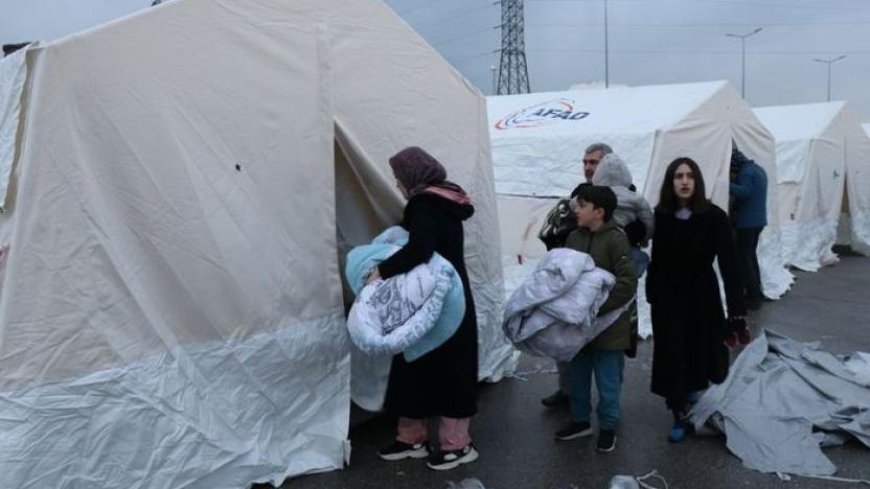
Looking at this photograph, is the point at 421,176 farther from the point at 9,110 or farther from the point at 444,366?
the point at 9,110

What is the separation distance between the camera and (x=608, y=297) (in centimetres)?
386

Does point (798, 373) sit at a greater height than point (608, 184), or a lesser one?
lesser

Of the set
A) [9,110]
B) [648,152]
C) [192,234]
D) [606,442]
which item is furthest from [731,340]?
[9,110]

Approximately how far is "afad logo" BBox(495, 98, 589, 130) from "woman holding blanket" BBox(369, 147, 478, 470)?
5.34 metres

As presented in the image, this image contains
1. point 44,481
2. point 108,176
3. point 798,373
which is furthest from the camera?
point 798,373

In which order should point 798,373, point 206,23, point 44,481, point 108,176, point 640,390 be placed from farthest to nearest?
point 640,390
point 798,373
point 206,23
point 108,176
point 44,481

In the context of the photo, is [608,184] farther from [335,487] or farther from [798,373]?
[335,487]

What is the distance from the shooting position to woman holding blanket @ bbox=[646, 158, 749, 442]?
4.03 metres

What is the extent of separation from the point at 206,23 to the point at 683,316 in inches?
115

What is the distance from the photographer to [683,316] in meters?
4.08

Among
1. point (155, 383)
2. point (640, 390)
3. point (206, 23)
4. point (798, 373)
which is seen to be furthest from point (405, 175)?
point (798, 373)

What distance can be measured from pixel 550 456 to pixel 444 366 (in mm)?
832

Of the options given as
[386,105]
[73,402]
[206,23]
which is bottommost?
[73,402]

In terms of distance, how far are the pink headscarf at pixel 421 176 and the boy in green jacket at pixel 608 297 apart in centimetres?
71
